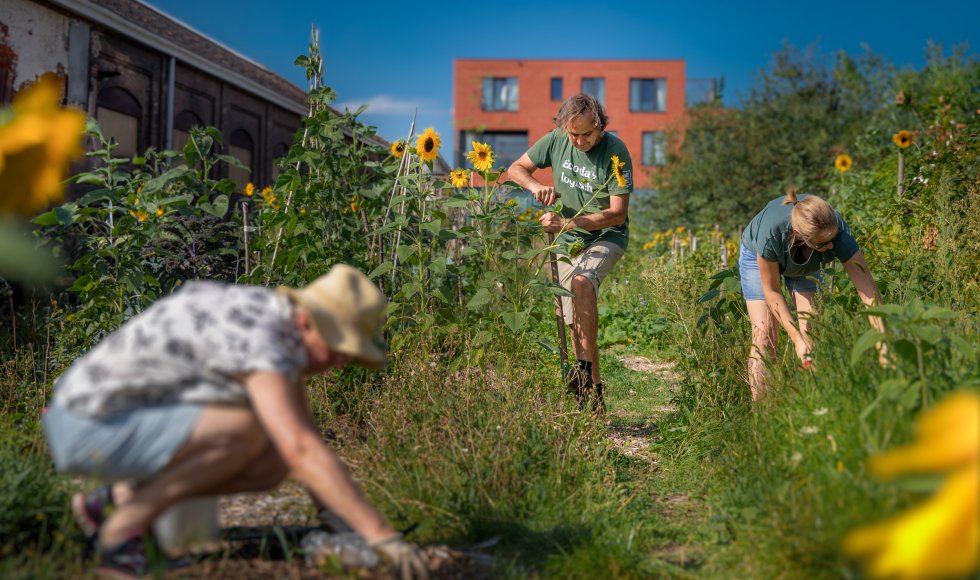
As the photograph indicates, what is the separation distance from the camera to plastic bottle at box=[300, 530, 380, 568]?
8.00 ft

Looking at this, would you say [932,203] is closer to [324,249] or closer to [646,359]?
[646,359]

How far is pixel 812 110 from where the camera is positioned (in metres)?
24.2

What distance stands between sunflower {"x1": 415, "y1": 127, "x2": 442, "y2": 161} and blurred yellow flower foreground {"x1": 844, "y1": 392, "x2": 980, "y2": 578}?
3.80m

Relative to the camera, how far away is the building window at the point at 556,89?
4569 cm

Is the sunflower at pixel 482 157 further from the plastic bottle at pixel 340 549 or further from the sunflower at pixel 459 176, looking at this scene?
the plastic bottle at pixel 340 549

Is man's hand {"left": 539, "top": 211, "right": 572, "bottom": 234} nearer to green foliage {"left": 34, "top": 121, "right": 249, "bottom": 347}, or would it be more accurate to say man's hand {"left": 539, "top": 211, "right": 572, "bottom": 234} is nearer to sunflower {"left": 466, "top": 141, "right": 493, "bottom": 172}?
sunflower {"left": 466, "top": 141, "right": 493, "bottom": 172}

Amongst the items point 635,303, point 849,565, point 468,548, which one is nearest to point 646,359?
point 635,303

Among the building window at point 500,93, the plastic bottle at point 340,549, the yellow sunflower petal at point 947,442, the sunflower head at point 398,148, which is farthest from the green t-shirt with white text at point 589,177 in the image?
the building window at point 500,93

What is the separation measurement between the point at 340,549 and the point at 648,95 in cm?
4564

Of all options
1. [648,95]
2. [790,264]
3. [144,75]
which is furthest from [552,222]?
[648,95]

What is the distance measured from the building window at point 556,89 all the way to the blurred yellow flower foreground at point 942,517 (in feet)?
150

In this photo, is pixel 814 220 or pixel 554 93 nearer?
pixel 814 220

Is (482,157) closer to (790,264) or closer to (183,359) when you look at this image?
(790,264)

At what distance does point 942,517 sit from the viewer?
1.20m
